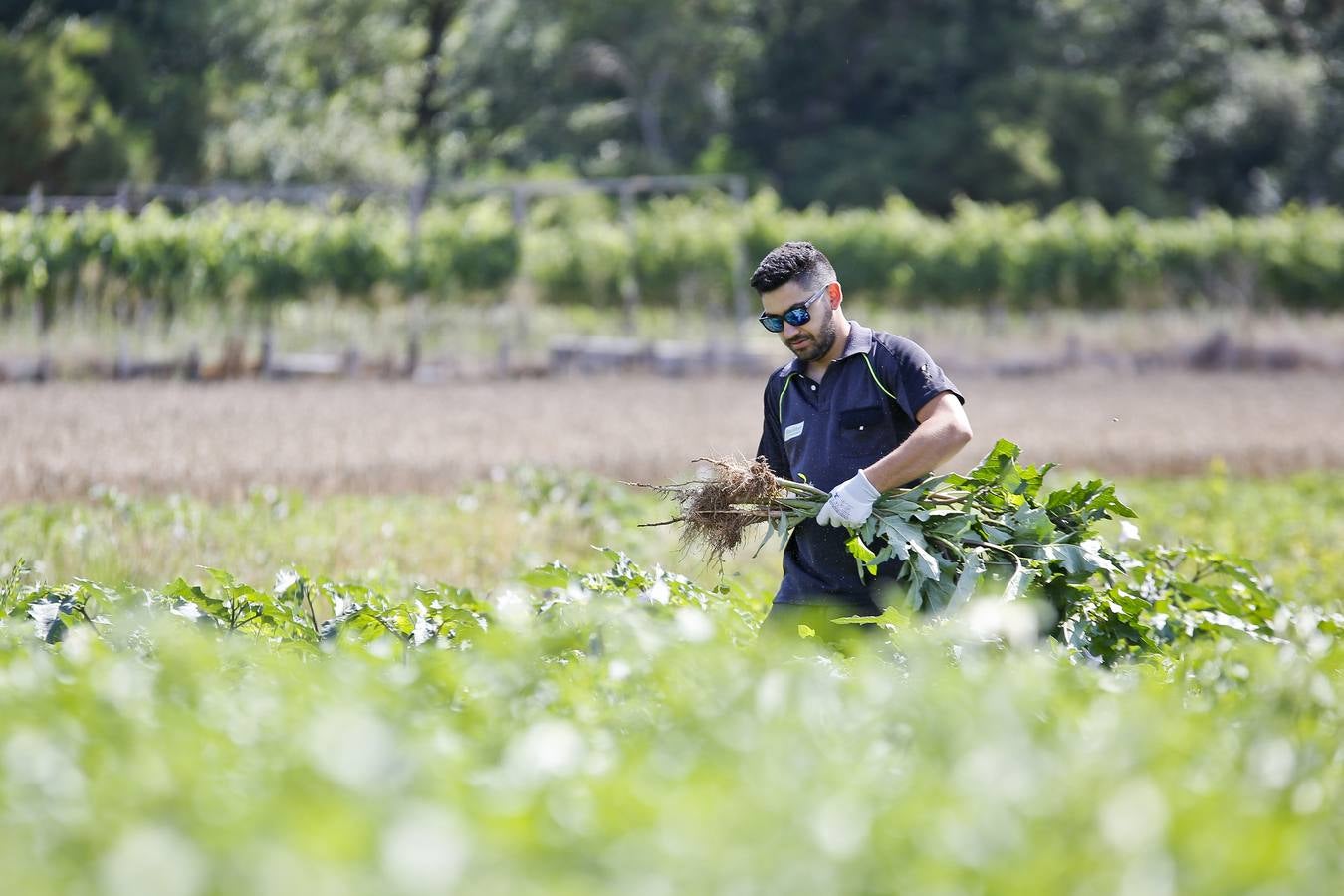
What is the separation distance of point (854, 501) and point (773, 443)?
0.77 metres

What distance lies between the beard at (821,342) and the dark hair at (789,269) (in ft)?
0.40

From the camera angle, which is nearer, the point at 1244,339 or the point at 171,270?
the point at 171,270

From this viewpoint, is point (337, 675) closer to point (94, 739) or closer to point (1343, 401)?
point (94, 739)

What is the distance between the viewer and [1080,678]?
3.05 meters

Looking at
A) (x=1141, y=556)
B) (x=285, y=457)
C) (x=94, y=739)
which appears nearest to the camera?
(x=94, y=739)

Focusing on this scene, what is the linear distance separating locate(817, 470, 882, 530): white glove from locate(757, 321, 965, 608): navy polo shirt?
0.32 meters

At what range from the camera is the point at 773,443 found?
17.7ft

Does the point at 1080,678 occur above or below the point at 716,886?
below

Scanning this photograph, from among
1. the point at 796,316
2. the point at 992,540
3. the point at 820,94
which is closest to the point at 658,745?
the point at 992,540

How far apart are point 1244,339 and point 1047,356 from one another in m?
3.76

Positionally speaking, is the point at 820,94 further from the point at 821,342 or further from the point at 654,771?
the point at 654,771

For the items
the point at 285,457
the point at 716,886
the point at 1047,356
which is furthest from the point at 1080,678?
the point at 1047,356

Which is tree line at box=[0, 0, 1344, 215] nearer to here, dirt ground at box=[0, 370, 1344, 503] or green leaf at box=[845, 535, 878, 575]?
dirt ground at box=[0, 370, 1344, 503]

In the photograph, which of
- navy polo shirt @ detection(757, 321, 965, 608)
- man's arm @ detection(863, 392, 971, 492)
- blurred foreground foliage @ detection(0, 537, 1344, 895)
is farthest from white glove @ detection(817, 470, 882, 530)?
blurred foreground foliage @ detection(0, 537, 1344, 895)
